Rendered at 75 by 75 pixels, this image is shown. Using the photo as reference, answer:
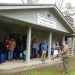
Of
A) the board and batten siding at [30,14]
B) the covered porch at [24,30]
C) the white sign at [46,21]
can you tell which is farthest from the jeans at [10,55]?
the white sign at [46,21]

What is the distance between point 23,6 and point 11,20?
1234 millimetres

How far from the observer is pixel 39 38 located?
29.4m

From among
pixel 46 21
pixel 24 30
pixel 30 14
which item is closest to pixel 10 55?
pixel 30 14

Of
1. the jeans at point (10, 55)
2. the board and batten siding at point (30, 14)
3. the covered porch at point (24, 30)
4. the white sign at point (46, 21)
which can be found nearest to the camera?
the board and batten siding at point (30, 14)

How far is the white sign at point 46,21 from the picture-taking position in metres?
23.7

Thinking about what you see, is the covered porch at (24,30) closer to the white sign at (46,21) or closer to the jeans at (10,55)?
the white sign at (46,21)

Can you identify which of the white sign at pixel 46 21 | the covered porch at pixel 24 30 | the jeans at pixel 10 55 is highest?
the white sign at pixel 46 21

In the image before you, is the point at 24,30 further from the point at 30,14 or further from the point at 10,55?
the point at 10,55

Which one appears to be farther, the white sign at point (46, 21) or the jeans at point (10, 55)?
the white sign at point (46, 21)

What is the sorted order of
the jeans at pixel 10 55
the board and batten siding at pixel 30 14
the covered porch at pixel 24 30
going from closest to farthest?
the board and batten siding at pixel 30 14, the covered porch at pixel 24 30, the jeans at pixel 10 55

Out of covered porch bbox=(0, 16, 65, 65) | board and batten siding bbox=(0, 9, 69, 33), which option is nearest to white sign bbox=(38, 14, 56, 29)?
board and batten siding bbox=(0, 9, 69, 33)

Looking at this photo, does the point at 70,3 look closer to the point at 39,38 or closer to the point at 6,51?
the point at 39,38

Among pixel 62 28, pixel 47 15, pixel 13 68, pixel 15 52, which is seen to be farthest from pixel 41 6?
pixel 62 28

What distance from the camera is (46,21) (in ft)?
82.4
